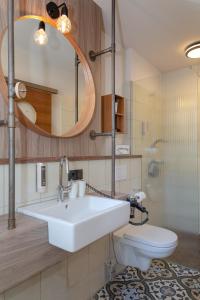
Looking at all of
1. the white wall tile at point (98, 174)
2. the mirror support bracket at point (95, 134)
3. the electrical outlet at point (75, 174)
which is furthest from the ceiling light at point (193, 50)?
the electrical outlet at point (75, 174)

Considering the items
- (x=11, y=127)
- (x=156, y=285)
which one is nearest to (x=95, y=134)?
(x=11, y=127)

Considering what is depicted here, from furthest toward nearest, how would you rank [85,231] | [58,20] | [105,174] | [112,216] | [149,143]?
[149,143]
[105,174]
[58,20]
[112,216]
[85,231]

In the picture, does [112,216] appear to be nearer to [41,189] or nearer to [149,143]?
[41,189]

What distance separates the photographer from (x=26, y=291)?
3.94 feet

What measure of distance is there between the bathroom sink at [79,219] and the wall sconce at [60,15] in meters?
1.11

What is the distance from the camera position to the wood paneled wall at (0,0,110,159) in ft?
3.97

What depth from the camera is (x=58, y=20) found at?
4.57 ft

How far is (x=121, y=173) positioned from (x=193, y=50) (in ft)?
5.09

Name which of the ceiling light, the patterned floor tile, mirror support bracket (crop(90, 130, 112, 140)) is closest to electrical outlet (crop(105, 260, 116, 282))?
the patterned floor tile

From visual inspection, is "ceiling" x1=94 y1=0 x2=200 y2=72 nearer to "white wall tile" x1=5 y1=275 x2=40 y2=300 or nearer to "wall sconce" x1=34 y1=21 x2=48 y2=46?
"wall sconce" x1=34 y1=21 x2=48 y2=46

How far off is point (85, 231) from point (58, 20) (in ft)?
4.26

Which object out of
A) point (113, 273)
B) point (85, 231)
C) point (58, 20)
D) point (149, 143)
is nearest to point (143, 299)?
point (113, 273)

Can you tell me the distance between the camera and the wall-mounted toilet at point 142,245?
5.22ft

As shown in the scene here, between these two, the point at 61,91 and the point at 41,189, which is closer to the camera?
the point at 41,189
